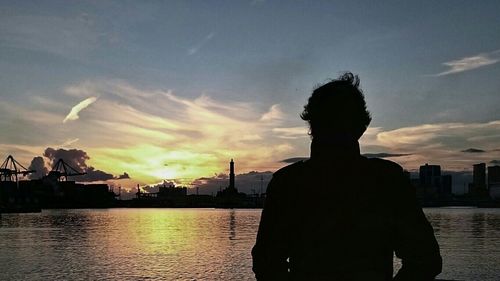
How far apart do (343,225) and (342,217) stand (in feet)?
0.12

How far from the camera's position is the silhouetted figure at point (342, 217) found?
239 cm

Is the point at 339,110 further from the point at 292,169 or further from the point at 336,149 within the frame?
the point at 292,169

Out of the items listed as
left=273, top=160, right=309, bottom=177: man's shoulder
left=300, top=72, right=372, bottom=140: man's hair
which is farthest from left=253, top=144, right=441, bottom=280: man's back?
left=300, top=72, right=372, bottom=140: man's hair

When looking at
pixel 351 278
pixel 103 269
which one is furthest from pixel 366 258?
pixel 103 269

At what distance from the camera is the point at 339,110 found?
102 inches

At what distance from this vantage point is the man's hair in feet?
8.47

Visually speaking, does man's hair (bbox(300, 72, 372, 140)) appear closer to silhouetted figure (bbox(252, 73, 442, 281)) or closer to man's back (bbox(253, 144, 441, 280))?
silhouetted figure (bbox(252, 73, 442, 281))

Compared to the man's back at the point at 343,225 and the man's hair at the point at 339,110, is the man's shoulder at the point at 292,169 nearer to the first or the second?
the man's back at the point at 343,225

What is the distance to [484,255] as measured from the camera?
166ft

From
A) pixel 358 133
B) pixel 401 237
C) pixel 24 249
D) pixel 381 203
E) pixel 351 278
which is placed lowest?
pixel 24 249

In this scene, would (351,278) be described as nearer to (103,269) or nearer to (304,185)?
(304,185)

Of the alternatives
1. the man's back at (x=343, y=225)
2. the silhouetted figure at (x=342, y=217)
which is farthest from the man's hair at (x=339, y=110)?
the man's back at (x=343, y=225)

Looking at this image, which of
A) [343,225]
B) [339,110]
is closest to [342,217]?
[343,225]

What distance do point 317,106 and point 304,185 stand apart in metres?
0.42
